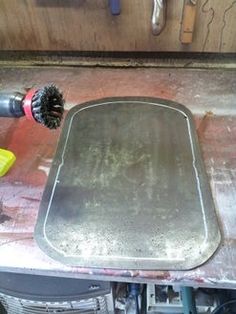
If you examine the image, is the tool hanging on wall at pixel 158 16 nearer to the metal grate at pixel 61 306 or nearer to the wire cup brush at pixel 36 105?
the wire cup brush at pixel 36 105

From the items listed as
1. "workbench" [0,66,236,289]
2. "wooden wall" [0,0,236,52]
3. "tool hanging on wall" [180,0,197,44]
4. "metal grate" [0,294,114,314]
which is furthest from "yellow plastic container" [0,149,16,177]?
"tool hanging on wall" [180,0,197,44]

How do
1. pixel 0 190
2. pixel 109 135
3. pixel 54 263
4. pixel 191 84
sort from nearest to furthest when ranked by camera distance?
pixel 54 263
pixel 0 190
pixel 109 135
pixel 191 84

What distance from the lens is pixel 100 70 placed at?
3.11ft

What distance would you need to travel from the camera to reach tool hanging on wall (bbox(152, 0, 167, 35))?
80 cm

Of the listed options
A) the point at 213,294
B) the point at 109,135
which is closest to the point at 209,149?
the point at 109,135

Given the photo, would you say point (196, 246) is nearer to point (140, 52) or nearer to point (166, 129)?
point (166, 129)

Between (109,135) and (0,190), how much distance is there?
0.26m

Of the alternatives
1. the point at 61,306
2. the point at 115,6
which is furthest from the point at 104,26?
the point at 61,306

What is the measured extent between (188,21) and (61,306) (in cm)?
75

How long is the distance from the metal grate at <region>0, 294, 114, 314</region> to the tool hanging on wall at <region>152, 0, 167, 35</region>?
0.66 meters

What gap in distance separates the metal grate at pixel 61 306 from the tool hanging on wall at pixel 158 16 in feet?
2.18

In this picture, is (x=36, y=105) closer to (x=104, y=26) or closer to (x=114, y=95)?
(x=114, y=95)

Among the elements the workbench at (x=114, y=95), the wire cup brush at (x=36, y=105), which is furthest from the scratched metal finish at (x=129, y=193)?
the wire cup brush at (x=36, y=105)

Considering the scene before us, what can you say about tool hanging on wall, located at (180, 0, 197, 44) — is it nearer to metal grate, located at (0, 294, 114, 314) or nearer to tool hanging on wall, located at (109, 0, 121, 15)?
tool hanging on wall, located at (109, 0, 121, 15)
